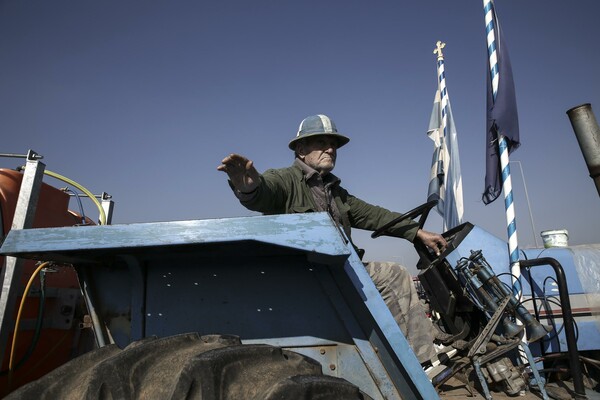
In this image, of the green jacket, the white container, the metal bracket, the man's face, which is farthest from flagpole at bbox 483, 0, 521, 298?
the metal bracket

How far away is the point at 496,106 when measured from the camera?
370 cm

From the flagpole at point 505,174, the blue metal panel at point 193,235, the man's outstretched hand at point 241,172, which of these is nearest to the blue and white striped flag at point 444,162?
A: the flagpole at point 505,174

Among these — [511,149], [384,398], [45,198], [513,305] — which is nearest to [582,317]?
[513,305]

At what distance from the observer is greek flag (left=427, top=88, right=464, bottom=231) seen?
5238 mm

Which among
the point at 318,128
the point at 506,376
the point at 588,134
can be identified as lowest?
the point at 506,376

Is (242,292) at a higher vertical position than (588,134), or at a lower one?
lower

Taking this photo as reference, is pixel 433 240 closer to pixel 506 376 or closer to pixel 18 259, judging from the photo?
pixel 506 376

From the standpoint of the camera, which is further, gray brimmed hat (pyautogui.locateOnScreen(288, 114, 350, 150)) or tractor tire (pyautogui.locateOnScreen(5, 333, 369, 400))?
gray brimmed hat (pyautogui.locateOnScreen(288, 114, 350, 150))

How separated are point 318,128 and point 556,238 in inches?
85.1

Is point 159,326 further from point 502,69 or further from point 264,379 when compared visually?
point 502,69

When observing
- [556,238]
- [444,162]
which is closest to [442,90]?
[444,162]

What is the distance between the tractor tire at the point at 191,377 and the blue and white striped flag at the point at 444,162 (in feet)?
14.6

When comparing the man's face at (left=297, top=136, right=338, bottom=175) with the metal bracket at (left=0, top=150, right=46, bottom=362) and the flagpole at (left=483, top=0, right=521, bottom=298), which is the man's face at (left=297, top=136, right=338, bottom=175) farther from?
the metal bracket at (left=0, top=150, right=46, bottom=362)

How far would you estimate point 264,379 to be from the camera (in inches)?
40.9
